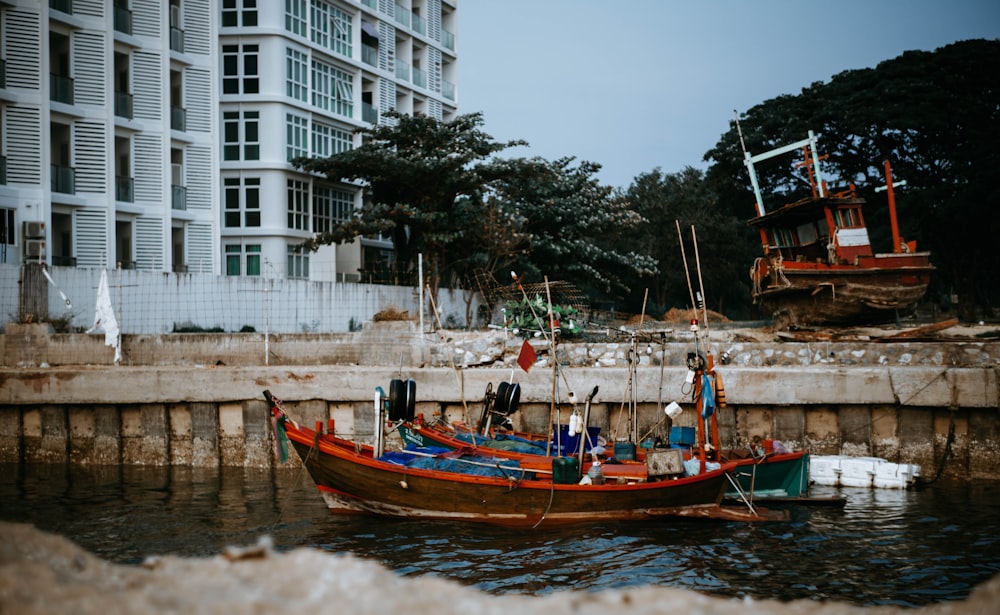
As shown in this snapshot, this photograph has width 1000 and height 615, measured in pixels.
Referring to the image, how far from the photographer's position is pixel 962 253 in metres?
37.6

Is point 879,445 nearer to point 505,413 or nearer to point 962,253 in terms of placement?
point 505,413

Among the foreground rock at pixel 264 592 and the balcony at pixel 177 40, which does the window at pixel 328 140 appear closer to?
the balcony at pixel 177 40

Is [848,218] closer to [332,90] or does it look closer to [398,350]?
[398,350]

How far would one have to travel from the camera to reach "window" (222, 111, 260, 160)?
38.0 meters

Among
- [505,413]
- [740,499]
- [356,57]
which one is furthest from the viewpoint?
[356,57]

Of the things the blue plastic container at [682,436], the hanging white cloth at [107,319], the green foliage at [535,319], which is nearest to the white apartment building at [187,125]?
the hanging white cloth at [107,319]

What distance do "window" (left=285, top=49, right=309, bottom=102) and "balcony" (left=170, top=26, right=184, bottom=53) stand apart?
4.70m

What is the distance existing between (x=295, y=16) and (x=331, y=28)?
2814 mm

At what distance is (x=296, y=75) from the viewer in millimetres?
38938

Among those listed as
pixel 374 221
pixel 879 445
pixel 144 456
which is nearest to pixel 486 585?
pixel 879 445

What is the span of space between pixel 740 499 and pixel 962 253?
90.8 feet

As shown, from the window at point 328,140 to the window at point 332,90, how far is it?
0.86 metres

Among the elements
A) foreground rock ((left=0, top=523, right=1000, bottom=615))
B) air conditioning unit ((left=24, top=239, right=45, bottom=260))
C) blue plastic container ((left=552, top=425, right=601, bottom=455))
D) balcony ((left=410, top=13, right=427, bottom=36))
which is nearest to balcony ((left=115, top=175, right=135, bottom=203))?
air conditioning unit ((left=24, top=239, right=45, bottom=260))

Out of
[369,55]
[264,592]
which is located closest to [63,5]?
[369,55]
